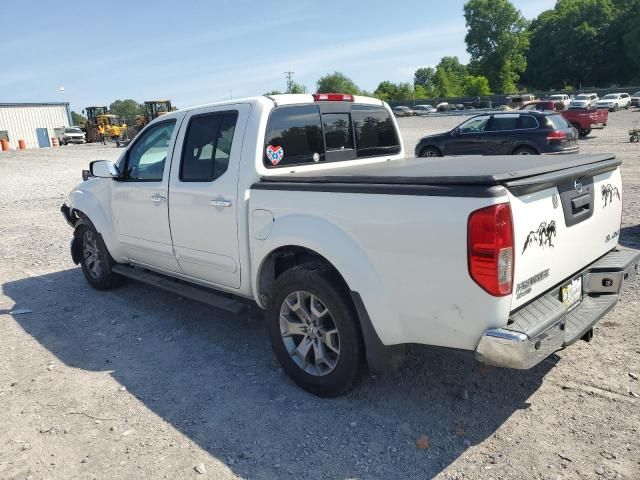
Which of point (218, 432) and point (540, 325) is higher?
point (540, 325)

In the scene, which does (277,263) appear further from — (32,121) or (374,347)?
(32,121)

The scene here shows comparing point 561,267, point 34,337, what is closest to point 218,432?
point 561,267

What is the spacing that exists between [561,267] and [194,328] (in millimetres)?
3243

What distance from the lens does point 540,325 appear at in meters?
2.70

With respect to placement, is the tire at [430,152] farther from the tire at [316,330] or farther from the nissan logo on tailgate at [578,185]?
the tire at [316,330]

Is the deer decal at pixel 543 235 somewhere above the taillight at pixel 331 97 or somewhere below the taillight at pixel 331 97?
below

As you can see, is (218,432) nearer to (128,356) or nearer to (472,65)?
(128,356)

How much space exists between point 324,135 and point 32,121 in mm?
63420

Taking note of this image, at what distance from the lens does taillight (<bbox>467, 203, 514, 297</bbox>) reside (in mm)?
2537

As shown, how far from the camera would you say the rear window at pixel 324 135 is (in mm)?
3992

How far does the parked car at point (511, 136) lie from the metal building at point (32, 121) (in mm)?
55295

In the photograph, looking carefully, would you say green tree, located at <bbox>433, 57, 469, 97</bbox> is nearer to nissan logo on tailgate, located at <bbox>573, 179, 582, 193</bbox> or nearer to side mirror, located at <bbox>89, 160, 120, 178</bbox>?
side mirror, located at <bbox>89, 160, 120, 178</bbox>

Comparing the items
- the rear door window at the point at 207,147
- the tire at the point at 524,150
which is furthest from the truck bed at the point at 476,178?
the tire at the point at 524,150

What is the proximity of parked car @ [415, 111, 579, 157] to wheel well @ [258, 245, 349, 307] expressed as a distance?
10402 millimetres
